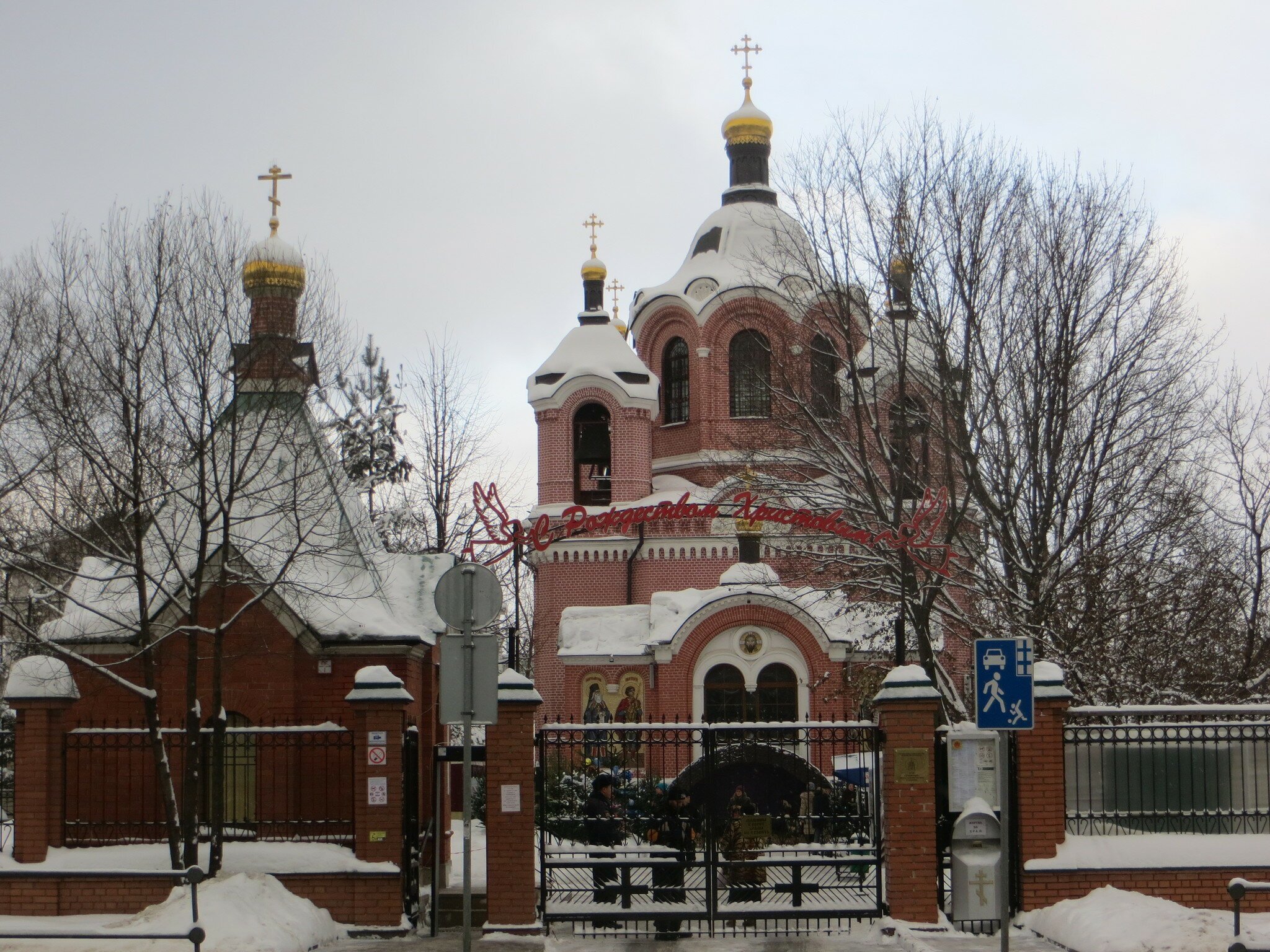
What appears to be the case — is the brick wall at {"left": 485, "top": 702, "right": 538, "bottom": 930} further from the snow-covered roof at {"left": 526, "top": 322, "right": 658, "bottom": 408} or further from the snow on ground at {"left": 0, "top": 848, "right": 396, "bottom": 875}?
the snow-covered roof at {"left": 526, "top": 322, "right": 658, "bottom": 408}

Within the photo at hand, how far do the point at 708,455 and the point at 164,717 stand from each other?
70.6 feet

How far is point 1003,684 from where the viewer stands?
9.48m

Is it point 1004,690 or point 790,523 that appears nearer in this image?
point 1004,690

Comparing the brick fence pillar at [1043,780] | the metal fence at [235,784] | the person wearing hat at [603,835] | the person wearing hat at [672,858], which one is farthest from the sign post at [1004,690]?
the metal fence at [235,784]

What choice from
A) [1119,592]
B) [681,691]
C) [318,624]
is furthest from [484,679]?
[681,691]

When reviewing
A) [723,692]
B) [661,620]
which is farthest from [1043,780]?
[661,620]

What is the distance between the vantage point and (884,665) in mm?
22219

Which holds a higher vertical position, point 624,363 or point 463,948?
point 624,363

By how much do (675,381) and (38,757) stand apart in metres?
27.5

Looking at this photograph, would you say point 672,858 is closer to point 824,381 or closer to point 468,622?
point 468,622

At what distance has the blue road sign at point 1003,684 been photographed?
9422mm

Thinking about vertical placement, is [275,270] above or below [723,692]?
above

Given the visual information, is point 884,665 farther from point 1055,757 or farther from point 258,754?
point 258,754

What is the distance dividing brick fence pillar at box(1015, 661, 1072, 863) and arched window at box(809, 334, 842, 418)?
7036mm
